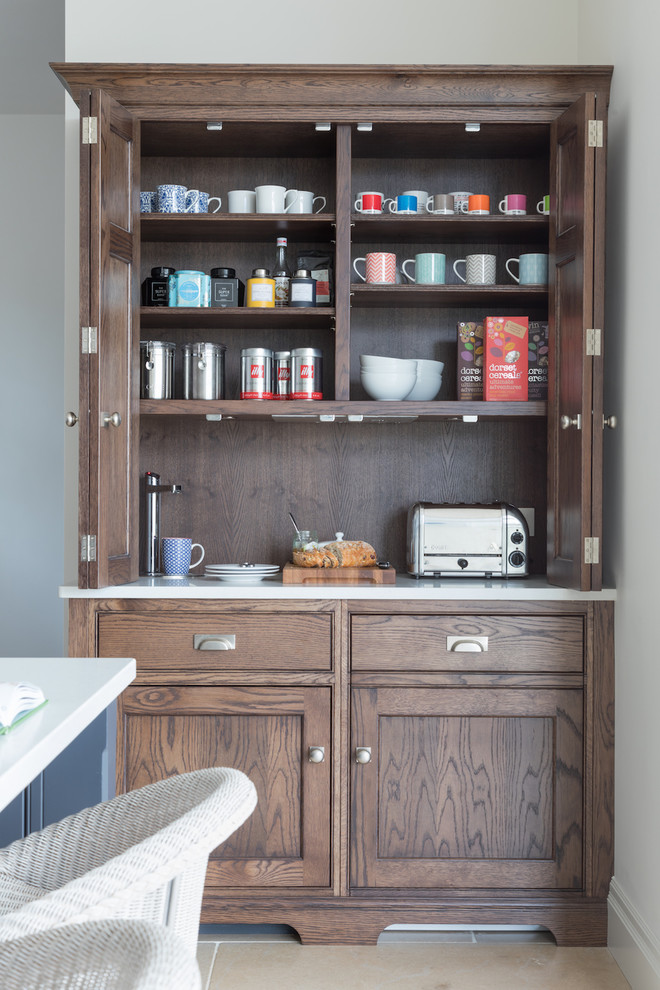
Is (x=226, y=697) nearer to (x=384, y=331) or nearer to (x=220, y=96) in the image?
(x=384, y=331)

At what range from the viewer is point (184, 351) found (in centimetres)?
266

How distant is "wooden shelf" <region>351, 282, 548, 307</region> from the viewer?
2.52 metres

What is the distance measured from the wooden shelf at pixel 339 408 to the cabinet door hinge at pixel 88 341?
280 millimetres

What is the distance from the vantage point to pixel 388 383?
2.57 m

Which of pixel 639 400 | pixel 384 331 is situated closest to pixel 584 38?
pixel 384 331

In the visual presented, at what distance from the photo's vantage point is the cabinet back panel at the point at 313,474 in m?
2.83

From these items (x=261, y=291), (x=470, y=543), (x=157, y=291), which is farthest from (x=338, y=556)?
(x=157, y=291)

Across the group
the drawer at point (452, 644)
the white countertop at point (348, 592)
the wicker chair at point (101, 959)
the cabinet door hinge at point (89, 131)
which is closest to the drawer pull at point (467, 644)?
the drawer at point (452, 644)

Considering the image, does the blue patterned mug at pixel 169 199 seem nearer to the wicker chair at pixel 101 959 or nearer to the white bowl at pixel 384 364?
the white bowl at pixel 384 364

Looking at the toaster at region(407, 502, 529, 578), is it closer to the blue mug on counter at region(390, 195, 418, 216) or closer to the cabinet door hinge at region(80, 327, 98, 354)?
the blue mug on counter at region(390, 195, 418, 216)

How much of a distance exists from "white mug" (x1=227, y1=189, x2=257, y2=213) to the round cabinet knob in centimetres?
152

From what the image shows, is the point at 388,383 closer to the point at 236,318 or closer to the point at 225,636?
the point at 236,318

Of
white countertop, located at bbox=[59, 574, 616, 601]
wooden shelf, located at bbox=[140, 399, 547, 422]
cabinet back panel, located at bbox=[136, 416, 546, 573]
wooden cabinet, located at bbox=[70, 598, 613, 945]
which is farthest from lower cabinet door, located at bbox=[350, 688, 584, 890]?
wooden shelf, located at bbox=[140, 399, 547, 422]

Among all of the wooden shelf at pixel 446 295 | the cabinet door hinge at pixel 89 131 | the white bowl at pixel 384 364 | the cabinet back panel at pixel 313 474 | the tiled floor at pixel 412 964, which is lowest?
the tiled floor at pixel 412 964
